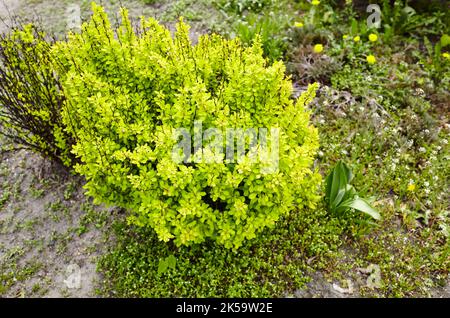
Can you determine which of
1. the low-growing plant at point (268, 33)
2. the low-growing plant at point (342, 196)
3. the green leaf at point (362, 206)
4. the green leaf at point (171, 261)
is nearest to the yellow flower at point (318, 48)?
the low-growing plant at point (268, 33)

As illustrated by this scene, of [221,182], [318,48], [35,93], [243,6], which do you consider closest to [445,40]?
[318,48]

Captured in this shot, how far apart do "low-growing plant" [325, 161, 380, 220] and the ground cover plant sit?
12 mm

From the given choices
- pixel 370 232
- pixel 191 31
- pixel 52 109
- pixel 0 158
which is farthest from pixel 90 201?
pixel 191 31

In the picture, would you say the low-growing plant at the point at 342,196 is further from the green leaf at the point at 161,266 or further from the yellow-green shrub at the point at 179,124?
the green leaf at the point at 161,266

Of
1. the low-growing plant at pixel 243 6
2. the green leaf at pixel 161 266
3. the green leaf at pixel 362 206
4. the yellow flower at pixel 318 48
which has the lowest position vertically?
the green leaf at pixel 161 266

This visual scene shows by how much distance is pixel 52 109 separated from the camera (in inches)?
142

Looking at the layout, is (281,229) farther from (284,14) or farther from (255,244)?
(284,14)

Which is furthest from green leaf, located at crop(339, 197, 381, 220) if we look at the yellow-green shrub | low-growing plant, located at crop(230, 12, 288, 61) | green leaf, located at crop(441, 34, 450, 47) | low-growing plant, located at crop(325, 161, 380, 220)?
green leaf, located at crop(441, 34, 450, 47)

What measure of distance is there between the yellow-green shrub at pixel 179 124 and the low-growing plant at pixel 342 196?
37 centimetres

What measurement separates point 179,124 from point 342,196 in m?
1.53

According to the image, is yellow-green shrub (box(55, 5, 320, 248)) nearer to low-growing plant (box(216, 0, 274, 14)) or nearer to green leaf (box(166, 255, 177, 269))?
green leaf (box(166, 255, 177, 269))

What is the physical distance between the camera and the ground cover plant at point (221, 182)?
2783mm

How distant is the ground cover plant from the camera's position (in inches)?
110

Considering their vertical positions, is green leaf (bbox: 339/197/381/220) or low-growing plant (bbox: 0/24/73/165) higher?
low-growing plant (bbox: 0/24/73/165)
